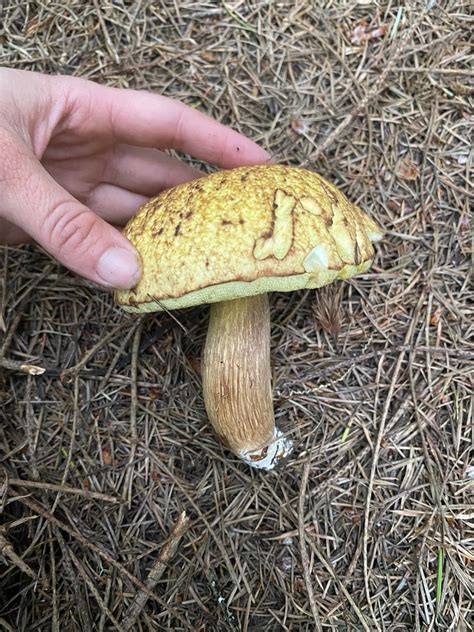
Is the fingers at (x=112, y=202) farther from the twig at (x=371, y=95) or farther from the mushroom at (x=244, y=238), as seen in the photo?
the twig at (x=371, y=95)

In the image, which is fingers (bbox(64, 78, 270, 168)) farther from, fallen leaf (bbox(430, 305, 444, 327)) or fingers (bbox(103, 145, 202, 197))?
fallen leaf (bbox(430, 305, 444, 327))

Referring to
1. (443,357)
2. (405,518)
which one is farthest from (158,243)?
(405,518)

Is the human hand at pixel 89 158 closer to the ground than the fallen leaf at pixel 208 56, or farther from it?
closer to the ground

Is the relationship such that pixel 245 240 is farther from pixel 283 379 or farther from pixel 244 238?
pixel 283 379

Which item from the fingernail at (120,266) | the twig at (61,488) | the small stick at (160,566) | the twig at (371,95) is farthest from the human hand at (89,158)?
the small stick at (160,566)

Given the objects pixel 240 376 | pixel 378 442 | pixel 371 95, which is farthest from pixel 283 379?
pixel 371 95

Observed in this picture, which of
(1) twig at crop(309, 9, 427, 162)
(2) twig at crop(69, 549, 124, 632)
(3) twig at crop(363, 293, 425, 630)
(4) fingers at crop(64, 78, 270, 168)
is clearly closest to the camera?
(2) twig at crop(69, 549, 124, 632)

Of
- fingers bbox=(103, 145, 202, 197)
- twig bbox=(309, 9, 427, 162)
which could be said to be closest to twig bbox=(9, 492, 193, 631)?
fingers bbox=(103, 145, 202, 197)
